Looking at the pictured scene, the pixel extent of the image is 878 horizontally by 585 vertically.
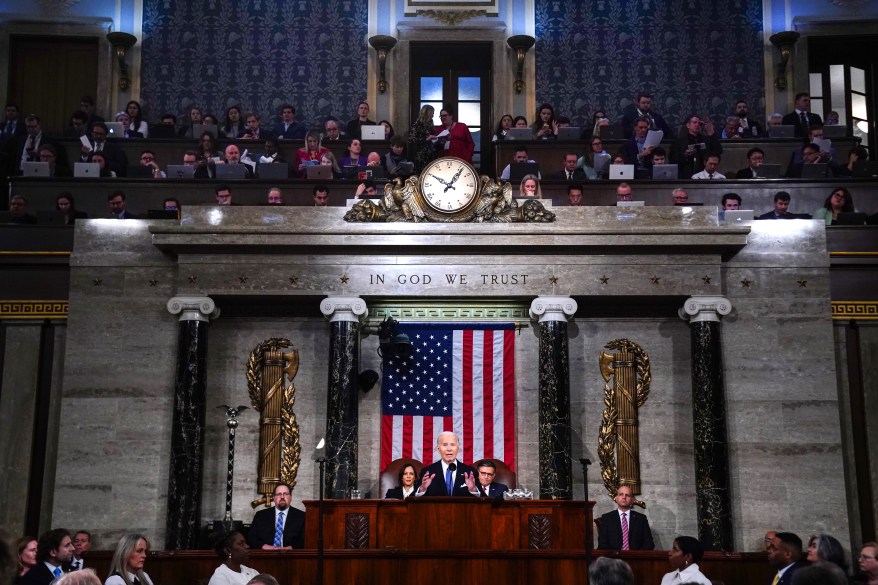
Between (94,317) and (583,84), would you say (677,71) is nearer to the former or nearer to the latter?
(583,84)

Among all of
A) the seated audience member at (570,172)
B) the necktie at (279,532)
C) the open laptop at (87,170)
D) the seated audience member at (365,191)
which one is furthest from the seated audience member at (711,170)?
the open laptop at (87,170)

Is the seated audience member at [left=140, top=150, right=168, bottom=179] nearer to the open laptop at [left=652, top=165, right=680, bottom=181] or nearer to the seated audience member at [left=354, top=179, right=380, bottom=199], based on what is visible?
the seated audience member at [left=354, top=179, right=380, bottom=199]

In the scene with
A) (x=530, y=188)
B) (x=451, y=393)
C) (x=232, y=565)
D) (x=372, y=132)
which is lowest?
(x=232, y=565)

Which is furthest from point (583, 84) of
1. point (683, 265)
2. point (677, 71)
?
point (683, 265)

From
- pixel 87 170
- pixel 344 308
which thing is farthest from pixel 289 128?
pixel 344 308

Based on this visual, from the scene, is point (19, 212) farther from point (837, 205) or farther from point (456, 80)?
point (837, 205)

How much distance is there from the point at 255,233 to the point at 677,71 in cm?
932

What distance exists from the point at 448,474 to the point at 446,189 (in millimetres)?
3589

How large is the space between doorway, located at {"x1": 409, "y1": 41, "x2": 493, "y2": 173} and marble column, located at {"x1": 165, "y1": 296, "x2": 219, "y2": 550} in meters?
7.12

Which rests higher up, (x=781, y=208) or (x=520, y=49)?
(x=520, y=49)

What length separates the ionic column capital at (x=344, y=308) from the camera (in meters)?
14.5

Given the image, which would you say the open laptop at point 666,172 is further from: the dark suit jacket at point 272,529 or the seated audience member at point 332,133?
the dark suit jacket at point 272,529

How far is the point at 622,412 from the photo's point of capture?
14852mm

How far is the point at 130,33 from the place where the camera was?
67.7ft
